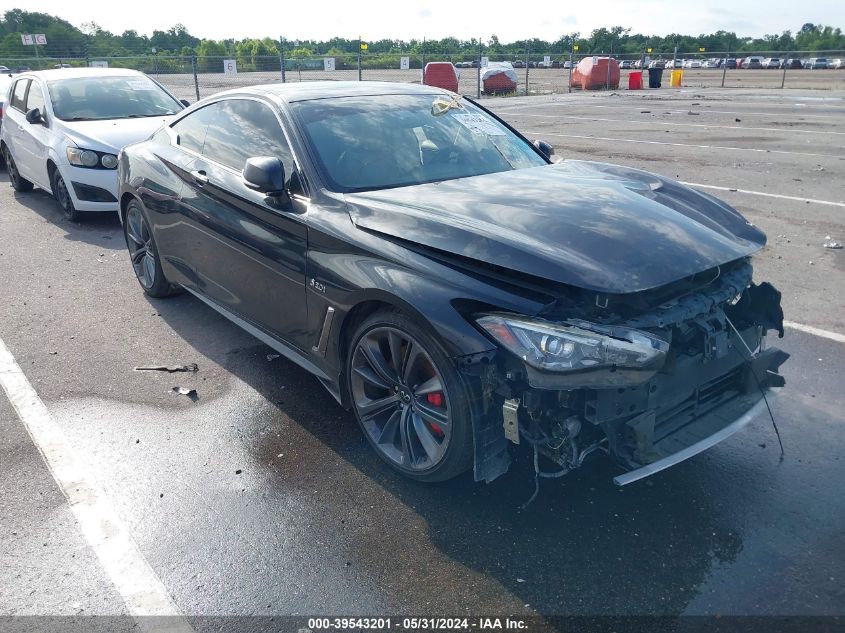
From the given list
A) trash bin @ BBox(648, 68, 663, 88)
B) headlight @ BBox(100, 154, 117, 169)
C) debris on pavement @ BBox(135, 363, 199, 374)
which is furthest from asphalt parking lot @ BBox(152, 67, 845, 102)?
debris on pavement @ BBox(135, 363, 199, 374)

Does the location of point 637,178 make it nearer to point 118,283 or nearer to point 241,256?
point 241,256

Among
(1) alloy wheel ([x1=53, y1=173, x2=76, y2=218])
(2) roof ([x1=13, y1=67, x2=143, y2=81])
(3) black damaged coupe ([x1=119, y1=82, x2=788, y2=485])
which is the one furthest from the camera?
(2) roof ([x1=13, y1=67, x2=143, y2=81])

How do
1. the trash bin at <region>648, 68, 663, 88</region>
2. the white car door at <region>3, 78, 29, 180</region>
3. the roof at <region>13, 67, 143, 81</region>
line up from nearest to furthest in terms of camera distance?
the roof at <region>13, 67, 143, 81</region> < the white car door at <region>3, 78, 29, 180</region> < the trash bin at <region>648, 68, 663, 88</region>

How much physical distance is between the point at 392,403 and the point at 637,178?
6.70 feet

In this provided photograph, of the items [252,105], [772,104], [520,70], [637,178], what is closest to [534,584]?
[637,178]

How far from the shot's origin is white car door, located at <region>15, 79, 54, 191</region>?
877 cm

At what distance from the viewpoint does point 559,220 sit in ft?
10.6

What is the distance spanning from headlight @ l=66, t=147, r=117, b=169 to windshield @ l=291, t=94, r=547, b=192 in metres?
4.83

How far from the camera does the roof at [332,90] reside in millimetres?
4387

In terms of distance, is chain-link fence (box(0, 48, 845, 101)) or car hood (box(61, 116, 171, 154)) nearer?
car hood (box(61, 116, 171, 154))

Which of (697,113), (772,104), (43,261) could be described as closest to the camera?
(43,261)

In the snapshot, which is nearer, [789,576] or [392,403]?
[789,576]

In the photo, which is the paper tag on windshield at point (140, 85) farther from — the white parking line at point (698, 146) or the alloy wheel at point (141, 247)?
the white parking line at point (698, 146)

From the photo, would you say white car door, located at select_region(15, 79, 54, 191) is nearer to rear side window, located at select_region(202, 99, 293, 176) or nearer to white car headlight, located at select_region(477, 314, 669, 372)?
rear side window, located at select_region(202, 99, 293, 176)
